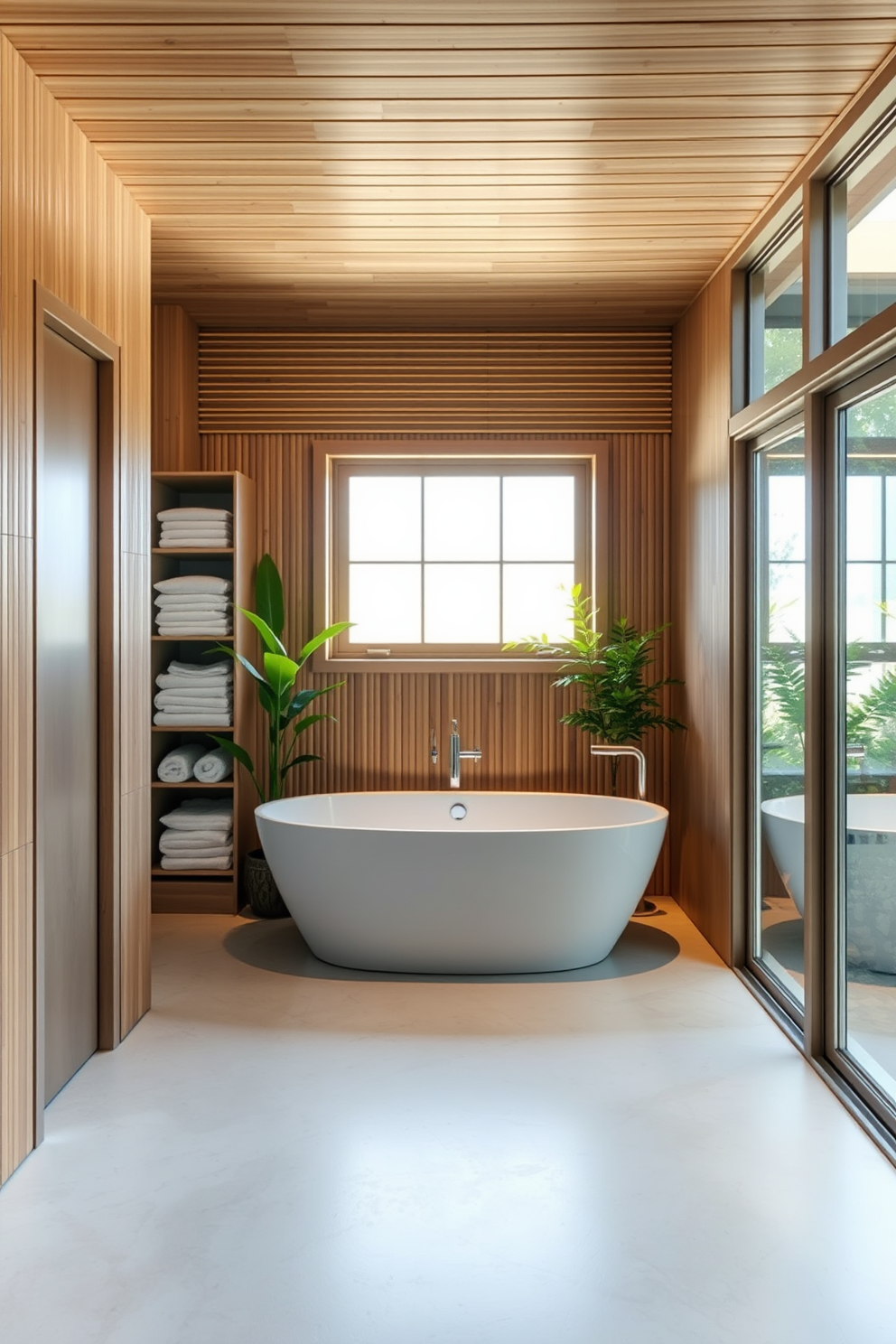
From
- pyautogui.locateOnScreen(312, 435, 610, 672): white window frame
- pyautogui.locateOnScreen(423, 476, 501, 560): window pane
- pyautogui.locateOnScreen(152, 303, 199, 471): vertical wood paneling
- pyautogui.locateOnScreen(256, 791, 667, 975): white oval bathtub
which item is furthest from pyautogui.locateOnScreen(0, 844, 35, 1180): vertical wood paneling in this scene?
pyautogui.locateOnScreen(423, 476, 501, 560): window pane

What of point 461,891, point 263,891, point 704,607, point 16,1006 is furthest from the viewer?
point 263,891

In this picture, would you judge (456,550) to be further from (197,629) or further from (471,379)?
(197,629)

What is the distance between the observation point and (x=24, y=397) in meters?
2.52

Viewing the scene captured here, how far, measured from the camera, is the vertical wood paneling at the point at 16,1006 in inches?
94.0

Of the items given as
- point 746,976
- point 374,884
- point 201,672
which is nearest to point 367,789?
point 201,672

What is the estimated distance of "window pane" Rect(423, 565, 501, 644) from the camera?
203 inches

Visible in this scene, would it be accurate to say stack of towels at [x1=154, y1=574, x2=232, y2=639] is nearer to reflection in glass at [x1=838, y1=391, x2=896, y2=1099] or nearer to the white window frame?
the white window frame

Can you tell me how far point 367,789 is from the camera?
5.08 metres

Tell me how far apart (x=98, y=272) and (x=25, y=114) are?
20.9 inches

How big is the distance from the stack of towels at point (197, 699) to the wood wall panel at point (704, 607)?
81.6 inches

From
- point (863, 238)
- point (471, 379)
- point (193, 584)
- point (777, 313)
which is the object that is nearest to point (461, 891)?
point (193, 584)

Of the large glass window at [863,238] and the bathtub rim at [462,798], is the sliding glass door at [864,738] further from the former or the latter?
the bathtub rim at [462,798]

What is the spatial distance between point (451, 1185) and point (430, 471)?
11.6 ft

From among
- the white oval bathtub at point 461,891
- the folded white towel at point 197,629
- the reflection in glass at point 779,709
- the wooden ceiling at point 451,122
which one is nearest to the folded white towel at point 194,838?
the white oval bathtub at point 461,891
